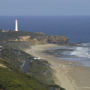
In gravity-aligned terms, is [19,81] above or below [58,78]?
above

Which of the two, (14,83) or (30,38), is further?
(30,38)

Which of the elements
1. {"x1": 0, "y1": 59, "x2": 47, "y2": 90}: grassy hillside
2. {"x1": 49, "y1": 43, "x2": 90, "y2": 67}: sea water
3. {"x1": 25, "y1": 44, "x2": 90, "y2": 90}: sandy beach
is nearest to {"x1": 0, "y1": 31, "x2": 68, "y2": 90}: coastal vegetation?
{"x1": 0, "y1": 59, "x2": 47, "y2": 90}: grassy hillside

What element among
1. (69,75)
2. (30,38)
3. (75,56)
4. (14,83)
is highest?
(14,83)

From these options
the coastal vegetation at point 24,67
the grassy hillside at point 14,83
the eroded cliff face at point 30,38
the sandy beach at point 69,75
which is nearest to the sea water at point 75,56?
the sandy beach at point 69,75

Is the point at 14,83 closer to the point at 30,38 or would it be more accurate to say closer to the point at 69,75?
the point at 69,75

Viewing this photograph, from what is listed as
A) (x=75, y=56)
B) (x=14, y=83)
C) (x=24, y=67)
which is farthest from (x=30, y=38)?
(x=14, y=83)

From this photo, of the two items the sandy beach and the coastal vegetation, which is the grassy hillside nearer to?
the coastal vegetation

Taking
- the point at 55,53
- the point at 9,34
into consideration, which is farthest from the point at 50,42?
the point at 55,53

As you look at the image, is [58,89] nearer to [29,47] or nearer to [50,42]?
[29,47]

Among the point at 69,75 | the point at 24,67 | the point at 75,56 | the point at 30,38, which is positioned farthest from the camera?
the point at 30,38

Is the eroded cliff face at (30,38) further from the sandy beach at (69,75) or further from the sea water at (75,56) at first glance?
the sandy beach at (69,75)

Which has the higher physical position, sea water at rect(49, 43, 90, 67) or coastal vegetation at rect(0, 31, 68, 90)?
coastal vegetation at rect(0, 31, 68, 90)
